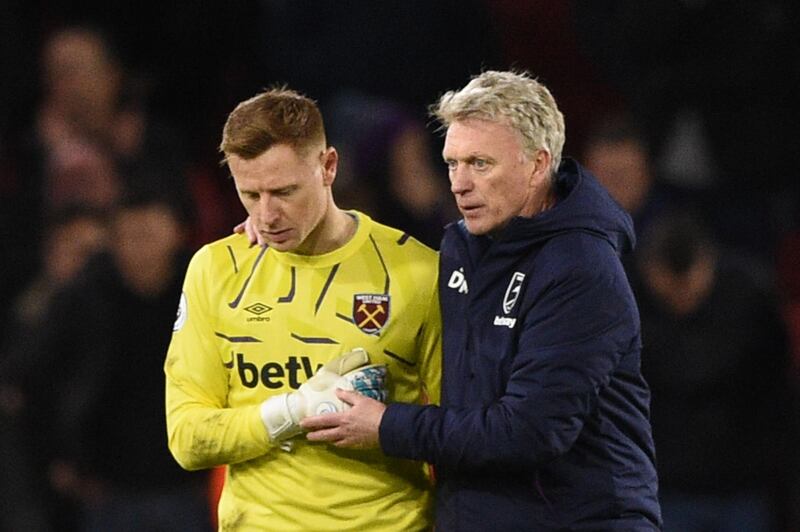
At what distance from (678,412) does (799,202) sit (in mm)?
1501

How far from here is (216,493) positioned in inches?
252

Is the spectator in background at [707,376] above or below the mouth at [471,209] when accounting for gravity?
below

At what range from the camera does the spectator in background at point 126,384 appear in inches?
244

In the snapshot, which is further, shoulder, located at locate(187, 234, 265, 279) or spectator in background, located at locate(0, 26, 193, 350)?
spectator in background, located at locate(0, 26, 193, 350)

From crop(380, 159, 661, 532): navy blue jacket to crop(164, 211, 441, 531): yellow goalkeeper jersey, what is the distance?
0.13 metres

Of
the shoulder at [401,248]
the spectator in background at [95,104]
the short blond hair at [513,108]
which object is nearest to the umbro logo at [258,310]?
the shoulder at [401,248]

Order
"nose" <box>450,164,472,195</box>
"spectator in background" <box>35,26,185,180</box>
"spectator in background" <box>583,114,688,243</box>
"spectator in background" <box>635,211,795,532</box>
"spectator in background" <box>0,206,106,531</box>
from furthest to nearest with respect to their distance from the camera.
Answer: "spectator in background" <box>35,26,185,180</box> → "spectator in background" <box>583,114,688,243</box> → "spectator in background" <box>0,206,106,531</box> → "spectator in background" <box>635,211,795,532</box> → "nose" <box>450,164,472,195</box>

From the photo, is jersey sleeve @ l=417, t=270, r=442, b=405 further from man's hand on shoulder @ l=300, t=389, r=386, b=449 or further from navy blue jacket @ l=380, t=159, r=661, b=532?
man's hand on shoulder @ l=300, t=389, r=386, b=449

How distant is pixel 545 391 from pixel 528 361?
0.08 meters

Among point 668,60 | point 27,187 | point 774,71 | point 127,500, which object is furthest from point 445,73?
point 127,500

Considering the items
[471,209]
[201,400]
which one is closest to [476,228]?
[471,209]

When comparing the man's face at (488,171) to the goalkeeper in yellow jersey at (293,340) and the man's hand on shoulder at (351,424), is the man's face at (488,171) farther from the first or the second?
the man's hand on shoulder at (351,424)

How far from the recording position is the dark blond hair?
3559 millimetres

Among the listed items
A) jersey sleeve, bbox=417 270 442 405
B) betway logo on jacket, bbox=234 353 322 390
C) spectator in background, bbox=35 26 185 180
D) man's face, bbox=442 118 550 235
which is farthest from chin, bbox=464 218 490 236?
spectator in background, bbox=35 26 185 180
